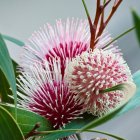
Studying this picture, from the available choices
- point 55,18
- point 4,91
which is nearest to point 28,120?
point 4,91

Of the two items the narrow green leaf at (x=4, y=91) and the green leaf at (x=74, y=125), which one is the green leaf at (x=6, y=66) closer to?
the green leaf at (x=74, y=125)

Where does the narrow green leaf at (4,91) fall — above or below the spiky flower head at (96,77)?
above

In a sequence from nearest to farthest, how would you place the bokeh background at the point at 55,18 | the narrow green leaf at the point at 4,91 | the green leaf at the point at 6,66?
the green leaf at the point at 6,66 → the narrow green leaf at the point at 4,91 → the bokeh background at the point at 55,18

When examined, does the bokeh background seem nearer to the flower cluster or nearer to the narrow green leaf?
the narrow green leaf

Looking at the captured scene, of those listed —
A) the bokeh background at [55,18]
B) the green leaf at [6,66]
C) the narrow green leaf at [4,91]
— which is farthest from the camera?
the bokeh background at [55,18]

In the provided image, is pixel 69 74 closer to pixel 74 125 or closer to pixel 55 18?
pixel 74 125

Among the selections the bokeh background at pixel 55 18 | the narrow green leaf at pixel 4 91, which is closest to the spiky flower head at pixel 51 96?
the narrow green leaf at pixel 4 91

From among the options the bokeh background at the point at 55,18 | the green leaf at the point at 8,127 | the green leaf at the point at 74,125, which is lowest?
the green leaf at the point at 74,125
